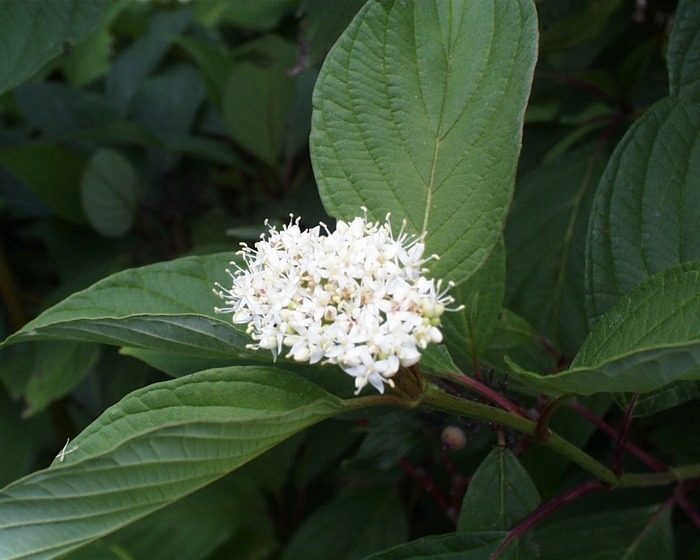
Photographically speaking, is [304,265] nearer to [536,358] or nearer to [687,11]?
[536,358]

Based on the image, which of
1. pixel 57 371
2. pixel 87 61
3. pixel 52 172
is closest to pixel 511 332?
pixel 57 371

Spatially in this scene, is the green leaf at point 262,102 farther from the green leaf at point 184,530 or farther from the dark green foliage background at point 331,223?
the green leaf at point 184,530

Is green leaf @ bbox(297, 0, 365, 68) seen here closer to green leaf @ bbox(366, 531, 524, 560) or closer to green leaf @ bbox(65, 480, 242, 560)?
green leaf @ bbox(366, 531, 524, 560)

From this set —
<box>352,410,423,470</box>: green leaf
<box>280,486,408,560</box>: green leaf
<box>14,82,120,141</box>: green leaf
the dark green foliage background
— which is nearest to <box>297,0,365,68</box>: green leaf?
the dark green foliage background

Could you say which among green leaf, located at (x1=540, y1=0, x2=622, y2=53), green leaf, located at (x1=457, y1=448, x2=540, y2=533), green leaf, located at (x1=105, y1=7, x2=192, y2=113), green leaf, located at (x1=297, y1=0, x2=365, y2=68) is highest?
green leaf, located at (x1=105, y1=7, x2=192, y2=113)

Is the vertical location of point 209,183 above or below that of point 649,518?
above

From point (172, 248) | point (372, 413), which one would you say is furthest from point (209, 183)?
point (372, 413)

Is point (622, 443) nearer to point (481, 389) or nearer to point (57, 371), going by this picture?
point (481, 389)
